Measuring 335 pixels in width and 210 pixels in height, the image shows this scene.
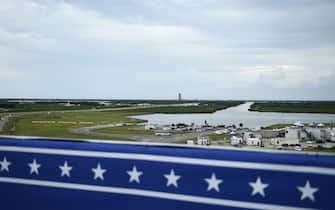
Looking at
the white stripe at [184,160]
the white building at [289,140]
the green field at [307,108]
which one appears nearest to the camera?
the white stripe at [184,160]

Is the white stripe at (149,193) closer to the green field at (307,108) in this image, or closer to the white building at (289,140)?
the white building at (289,140)

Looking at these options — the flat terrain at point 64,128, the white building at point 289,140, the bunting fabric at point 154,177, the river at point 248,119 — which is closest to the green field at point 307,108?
the river at point 248,119

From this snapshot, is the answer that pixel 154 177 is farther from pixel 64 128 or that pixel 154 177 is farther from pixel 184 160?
pixel 64 128

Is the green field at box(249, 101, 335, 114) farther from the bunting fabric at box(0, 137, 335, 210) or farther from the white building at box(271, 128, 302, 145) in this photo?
the bunting fabric at box(0, 137, 335, 210)

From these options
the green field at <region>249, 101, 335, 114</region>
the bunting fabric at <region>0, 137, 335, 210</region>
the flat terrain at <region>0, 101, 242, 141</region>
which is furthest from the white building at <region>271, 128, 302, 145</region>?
the green field at <region>249, 101, 335, 114</region>

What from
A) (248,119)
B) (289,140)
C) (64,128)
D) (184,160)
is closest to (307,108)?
(248,119)

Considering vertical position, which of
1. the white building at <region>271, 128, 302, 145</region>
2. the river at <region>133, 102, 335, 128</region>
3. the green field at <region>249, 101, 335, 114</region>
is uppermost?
the green field at <region>249, 101, 335, 114</region>

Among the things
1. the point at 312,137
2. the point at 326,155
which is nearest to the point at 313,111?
the point at 312,137

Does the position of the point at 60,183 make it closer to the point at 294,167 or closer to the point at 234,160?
the point at 234,160
